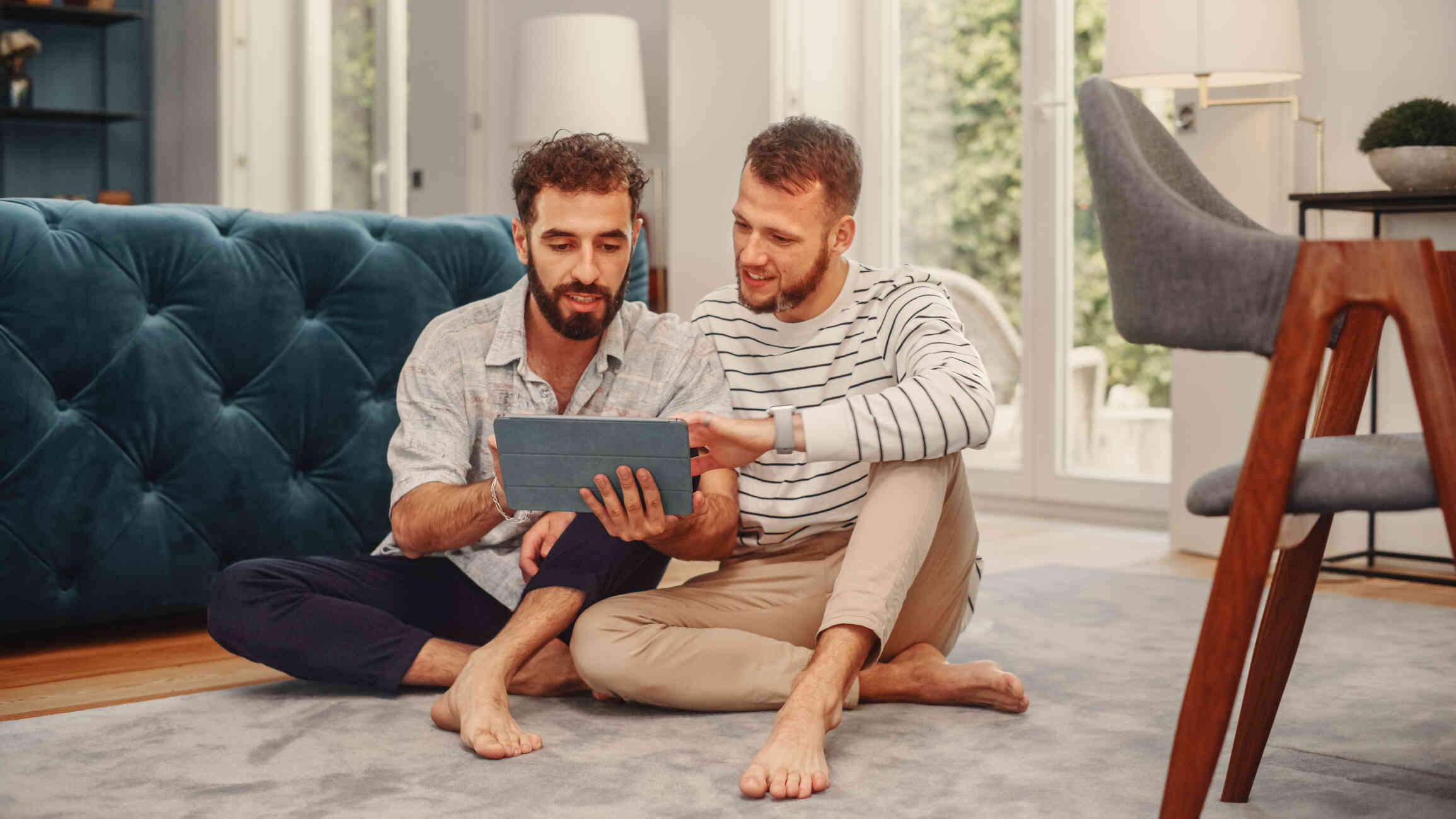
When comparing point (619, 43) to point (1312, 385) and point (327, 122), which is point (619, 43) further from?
point (1312, 385)

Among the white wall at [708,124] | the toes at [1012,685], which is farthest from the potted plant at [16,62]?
the toes at [1012,685]

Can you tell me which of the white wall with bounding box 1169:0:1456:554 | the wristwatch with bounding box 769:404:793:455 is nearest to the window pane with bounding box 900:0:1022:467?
the white wall with bounding box 1169:0:1456:554

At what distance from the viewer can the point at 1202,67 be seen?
2896 millimetres

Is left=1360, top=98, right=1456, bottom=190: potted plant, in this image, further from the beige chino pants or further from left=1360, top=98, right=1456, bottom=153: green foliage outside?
the beige chino pants

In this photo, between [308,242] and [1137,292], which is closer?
[1137,292]

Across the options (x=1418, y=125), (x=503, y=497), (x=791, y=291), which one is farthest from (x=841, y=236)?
(x=1418, y=125)

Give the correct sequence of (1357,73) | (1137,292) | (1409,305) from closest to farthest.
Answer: (1409,305) < (1137,292) < (1357,73)

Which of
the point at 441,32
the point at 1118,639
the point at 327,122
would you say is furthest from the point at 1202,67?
the point at 327,122

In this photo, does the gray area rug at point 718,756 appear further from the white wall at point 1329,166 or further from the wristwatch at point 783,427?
the white wall at point 1329,166

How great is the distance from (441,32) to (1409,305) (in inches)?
188

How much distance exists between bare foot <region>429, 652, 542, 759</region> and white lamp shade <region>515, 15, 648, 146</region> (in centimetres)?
279

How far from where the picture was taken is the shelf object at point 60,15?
19.8ft

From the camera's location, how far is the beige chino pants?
64.4 inches

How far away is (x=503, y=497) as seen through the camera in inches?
66.7
